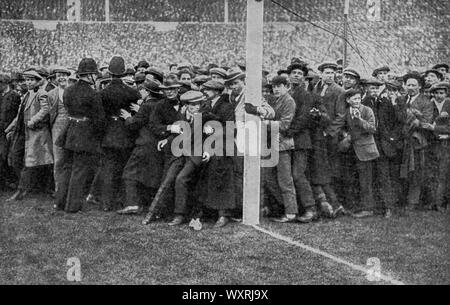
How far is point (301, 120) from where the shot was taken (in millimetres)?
6109

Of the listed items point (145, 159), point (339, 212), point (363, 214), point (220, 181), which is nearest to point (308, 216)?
point (339, 212)

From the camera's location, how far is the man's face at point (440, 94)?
6.35 m

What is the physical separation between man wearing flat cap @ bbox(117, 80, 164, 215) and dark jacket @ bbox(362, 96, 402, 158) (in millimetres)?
2078

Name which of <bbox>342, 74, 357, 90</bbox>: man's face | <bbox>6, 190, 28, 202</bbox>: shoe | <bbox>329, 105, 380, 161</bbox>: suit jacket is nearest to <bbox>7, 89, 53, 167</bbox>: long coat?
<bbox>6, 190, 28, 202</bbox>: shoe

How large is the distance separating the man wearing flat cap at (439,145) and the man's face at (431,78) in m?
0.07

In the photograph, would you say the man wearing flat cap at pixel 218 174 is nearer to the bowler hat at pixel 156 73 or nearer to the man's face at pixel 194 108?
the man's face at pixel 194 108

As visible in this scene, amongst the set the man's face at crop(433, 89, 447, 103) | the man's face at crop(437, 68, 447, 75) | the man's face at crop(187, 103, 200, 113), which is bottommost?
the man's face at crop(187, 103, 200, 113)

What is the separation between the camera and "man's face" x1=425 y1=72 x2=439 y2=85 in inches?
251

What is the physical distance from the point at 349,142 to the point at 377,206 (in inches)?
27.0

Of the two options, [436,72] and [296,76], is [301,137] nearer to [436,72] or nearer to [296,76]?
[296,76]

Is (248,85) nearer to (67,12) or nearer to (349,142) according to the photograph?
(349,142)

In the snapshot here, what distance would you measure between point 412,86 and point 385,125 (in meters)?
0.52

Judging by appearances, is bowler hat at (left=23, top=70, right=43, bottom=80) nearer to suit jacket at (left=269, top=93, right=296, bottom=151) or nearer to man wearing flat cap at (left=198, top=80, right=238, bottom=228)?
man wearing flat cap at (left=198, top=80, right=238, bottom=228)

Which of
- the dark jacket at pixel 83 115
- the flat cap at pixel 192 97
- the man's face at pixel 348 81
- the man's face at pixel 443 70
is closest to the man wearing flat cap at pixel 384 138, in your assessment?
the man's face at pixel 348 81
